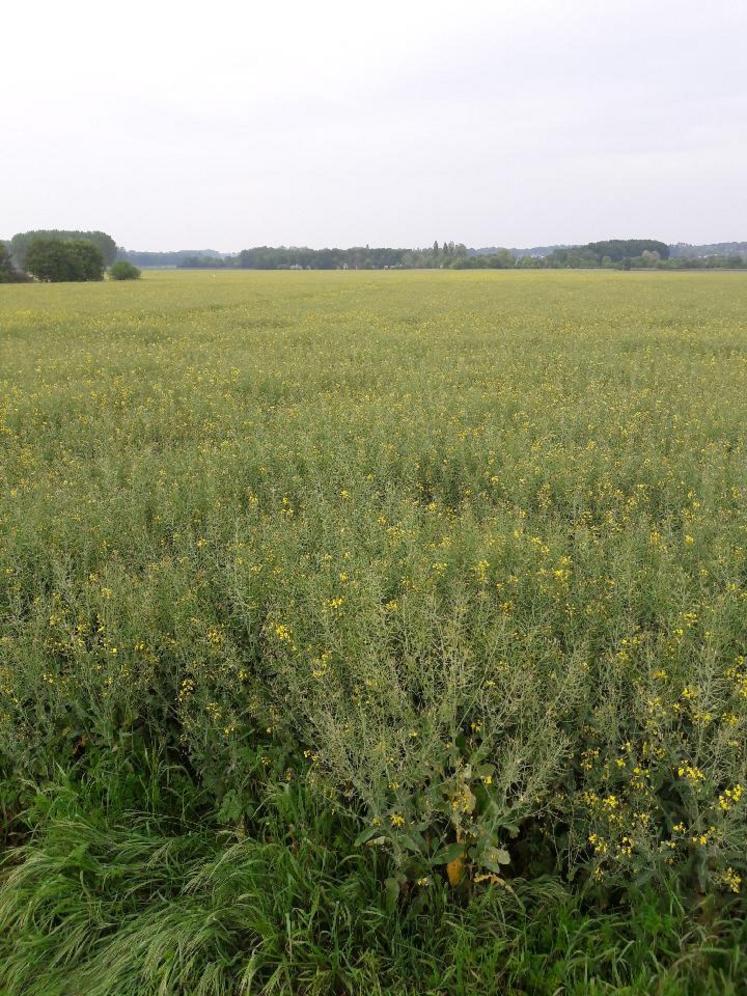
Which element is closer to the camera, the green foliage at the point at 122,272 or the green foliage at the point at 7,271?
the green foliage at the point at 7,271

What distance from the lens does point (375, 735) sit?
2801 mm

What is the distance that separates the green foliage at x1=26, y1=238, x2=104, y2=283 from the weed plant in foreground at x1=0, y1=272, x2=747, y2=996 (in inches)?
2563

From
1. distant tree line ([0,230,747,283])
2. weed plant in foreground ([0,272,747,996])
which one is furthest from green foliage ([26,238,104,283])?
weed plant in foreground ([0,272,747,996])

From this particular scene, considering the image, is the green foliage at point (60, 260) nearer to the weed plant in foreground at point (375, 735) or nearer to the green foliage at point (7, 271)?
→ the green foliage at point (7, 271)

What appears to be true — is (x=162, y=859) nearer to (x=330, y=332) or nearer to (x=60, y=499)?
(x=60, y=499)

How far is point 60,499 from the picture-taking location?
595 cm

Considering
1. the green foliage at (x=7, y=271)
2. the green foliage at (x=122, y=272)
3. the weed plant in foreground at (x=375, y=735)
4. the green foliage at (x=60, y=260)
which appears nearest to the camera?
the weed plant in foreground at (x=375, y=735)

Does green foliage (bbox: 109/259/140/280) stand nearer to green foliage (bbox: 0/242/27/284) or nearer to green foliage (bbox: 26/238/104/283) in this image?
green foliage (bbox: 26/238/104/283)

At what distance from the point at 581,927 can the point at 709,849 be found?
22.8 inches

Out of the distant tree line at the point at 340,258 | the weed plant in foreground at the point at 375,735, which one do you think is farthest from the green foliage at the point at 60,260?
the weed plant in foreground at the point at 375,735

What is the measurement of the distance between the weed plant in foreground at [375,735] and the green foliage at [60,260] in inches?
2563

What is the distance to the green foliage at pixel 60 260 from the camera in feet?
201

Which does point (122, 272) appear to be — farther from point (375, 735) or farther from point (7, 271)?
point (375, 735)

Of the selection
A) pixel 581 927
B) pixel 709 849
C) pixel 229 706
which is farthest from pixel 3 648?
pixel 709 849
